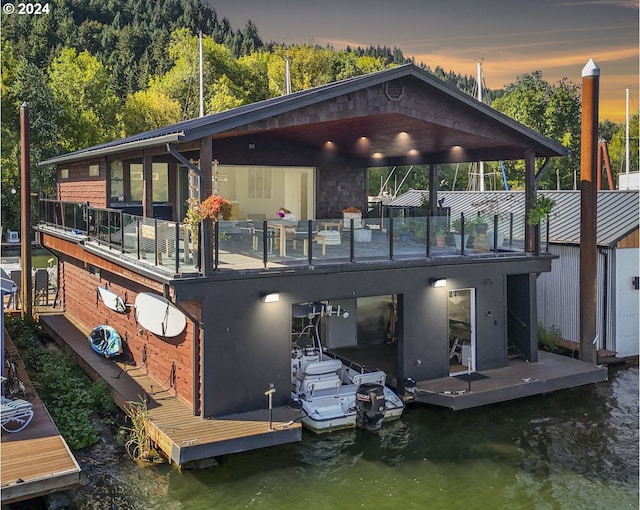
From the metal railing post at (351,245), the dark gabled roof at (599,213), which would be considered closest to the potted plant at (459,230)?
the dark gabled roof at (599,213)

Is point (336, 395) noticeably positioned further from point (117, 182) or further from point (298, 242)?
point (117, 182)

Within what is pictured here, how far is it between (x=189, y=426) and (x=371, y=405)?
2.93 m

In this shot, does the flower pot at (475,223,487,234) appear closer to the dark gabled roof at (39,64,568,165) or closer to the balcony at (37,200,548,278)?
the balcony at (37,200,548,278)

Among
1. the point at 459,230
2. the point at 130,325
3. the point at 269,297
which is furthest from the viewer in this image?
the point at 130,325

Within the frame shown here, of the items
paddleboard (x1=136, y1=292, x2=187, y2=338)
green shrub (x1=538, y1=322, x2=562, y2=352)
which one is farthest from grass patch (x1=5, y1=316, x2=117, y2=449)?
green shrub (x1=538, y1=322, x2=562, y2=352)

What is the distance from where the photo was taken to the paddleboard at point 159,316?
10988 millimetres

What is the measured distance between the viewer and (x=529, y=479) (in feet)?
31.1

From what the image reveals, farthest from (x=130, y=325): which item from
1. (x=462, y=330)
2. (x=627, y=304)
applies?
(x=627, y=304)

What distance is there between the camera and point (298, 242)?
443 inches

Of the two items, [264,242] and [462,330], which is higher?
[264,242]

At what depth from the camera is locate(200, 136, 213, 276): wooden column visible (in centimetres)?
1020

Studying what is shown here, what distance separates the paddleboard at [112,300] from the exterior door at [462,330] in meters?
6.74

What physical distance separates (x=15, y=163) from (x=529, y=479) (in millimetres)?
33983

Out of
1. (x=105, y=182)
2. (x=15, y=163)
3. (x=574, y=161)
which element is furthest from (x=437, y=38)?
(x=105, y=182)
